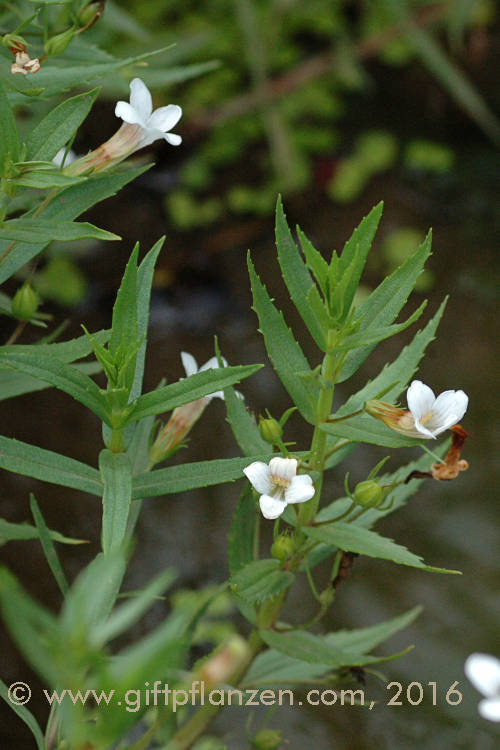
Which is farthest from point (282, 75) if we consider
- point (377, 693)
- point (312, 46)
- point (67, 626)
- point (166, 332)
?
point (67, 626)

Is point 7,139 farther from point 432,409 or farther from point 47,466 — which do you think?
point 432,409

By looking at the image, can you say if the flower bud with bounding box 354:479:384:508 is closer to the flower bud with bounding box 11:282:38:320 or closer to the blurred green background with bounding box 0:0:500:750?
the flower bud with bounding box 11:282:38:320

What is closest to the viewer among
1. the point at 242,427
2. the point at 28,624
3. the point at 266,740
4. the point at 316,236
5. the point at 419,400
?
the point at 28,624

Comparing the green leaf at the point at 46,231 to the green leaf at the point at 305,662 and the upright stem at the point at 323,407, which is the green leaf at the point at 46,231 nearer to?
the upright stem at the point at 323,407

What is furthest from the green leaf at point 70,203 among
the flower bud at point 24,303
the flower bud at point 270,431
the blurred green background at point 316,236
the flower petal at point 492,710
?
the blurred green background at point 316,236

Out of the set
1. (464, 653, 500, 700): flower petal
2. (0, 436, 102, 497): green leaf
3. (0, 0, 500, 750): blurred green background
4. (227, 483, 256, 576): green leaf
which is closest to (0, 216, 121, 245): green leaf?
(0, 436, 102, 497): green leaf

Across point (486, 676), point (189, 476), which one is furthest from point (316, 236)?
point (486, 676)

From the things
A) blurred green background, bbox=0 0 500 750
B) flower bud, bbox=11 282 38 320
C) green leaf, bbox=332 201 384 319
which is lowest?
blurred green background, bbox=0 0 500 750

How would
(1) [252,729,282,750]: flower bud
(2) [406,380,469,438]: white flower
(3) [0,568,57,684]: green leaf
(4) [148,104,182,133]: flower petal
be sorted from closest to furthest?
(3) [0,568,57,684]: green leaf, (2) [406,380,469,438]: white flower, (4) [148,104,182,133]: flower petal, (1) [252,729,282,750]: flower bud
